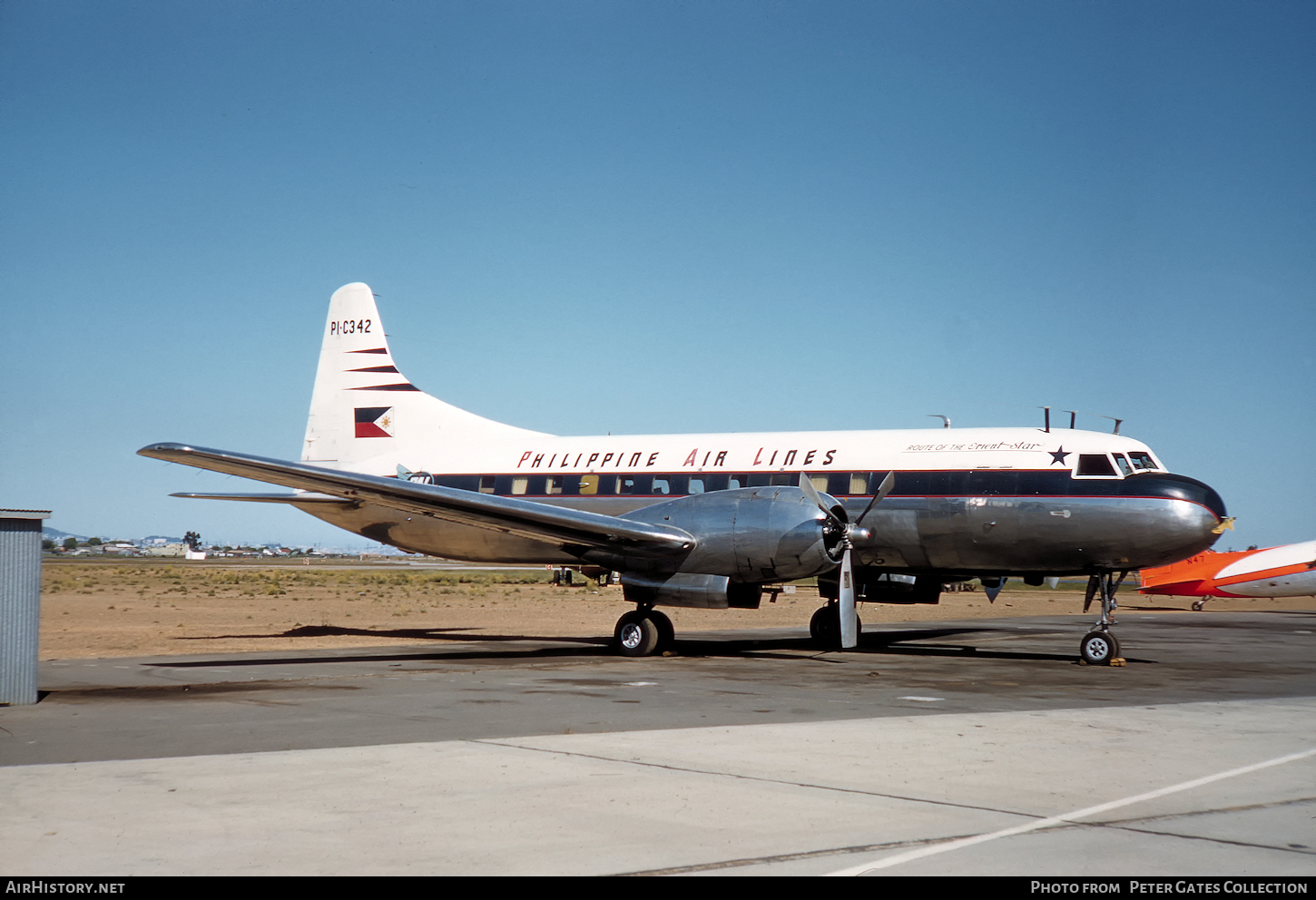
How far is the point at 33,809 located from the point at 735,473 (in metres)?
A: 15.4

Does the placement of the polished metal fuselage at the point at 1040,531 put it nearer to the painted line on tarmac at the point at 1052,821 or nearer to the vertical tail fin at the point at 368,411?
the vertical tail fin at the point at 368,411

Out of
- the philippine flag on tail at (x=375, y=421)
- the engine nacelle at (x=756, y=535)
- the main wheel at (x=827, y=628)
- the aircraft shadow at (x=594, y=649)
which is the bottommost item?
the aircraft shadow at (x=594, y=649)

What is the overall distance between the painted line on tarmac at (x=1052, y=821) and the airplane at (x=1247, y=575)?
30948 millimetres

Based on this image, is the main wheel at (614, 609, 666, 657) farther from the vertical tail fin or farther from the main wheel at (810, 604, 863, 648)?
the vertical tail fin

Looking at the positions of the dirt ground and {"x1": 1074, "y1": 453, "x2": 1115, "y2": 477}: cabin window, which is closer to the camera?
{"x1": 1074, "y1": 453, "x2": 1115, "y2": 477}: cabin window

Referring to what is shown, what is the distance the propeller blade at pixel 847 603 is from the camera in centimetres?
1778

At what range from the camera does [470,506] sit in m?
17.6

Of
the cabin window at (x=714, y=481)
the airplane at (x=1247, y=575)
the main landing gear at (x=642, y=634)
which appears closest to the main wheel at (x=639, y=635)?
the main landing gear at (x=642, y=634)

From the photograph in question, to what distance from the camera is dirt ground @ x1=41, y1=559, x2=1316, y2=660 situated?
912 inches

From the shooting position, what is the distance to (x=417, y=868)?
5.47 m

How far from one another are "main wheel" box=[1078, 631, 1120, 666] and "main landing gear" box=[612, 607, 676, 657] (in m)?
6.97

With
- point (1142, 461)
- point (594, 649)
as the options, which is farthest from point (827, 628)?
point (1142, 461)

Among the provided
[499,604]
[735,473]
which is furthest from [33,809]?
[499,604]

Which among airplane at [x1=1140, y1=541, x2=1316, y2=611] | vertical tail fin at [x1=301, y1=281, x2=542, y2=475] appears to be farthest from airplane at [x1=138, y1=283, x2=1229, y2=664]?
airplane at [x1=1140, y1=541, x2=1316, y2=611]
